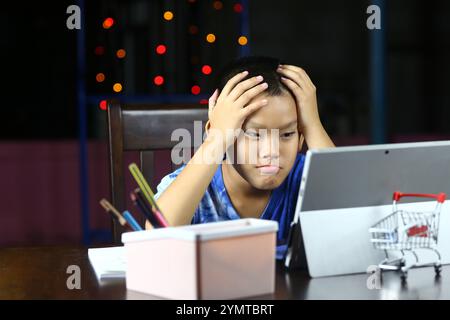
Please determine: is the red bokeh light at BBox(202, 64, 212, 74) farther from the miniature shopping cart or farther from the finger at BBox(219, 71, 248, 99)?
the miniature shopping cart

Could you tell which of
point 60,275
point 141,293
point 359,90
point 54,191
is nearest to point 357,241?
point 141,293

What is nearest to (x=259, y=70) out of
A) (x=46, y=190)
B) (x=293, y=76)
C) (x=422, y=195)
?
(x=293, y=76)

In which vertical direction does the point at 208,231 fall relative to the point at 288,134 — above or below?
below

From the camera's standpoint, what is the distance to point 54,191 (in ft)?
13.7

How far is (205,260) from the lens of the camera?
1098 millimetres

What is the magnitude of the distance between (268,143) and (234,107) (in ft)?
0.28

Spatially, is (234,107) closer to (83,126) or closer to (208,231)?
(208,231)

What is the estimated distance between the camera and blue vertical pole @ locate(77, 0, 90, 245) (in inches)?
147

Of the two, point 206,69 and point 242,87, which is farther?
point 206,69

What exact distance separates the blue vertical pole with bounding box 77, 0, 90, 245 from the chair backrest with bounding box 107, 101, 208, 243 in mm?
1918

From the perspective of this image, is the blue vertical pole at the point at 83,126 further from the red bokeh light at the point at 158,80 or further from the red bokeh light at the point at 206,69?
the red bokeh light at the point at 206,69

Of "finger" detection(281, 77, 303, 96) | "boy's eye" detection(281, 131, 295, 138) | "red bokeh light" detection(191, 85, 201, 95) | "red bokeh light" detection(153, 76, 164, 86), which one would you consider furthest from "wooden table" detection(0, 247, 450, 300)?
"red bokeh light" detection(191, 85, 201, 95)

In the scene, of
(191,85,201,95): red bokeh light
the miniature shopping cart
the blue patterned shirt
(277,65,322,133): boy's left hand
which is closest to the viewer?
the miniature shopping cart

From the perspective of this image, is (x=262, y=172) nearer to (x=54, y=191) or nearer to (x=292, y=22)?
(x=54, y=191)
